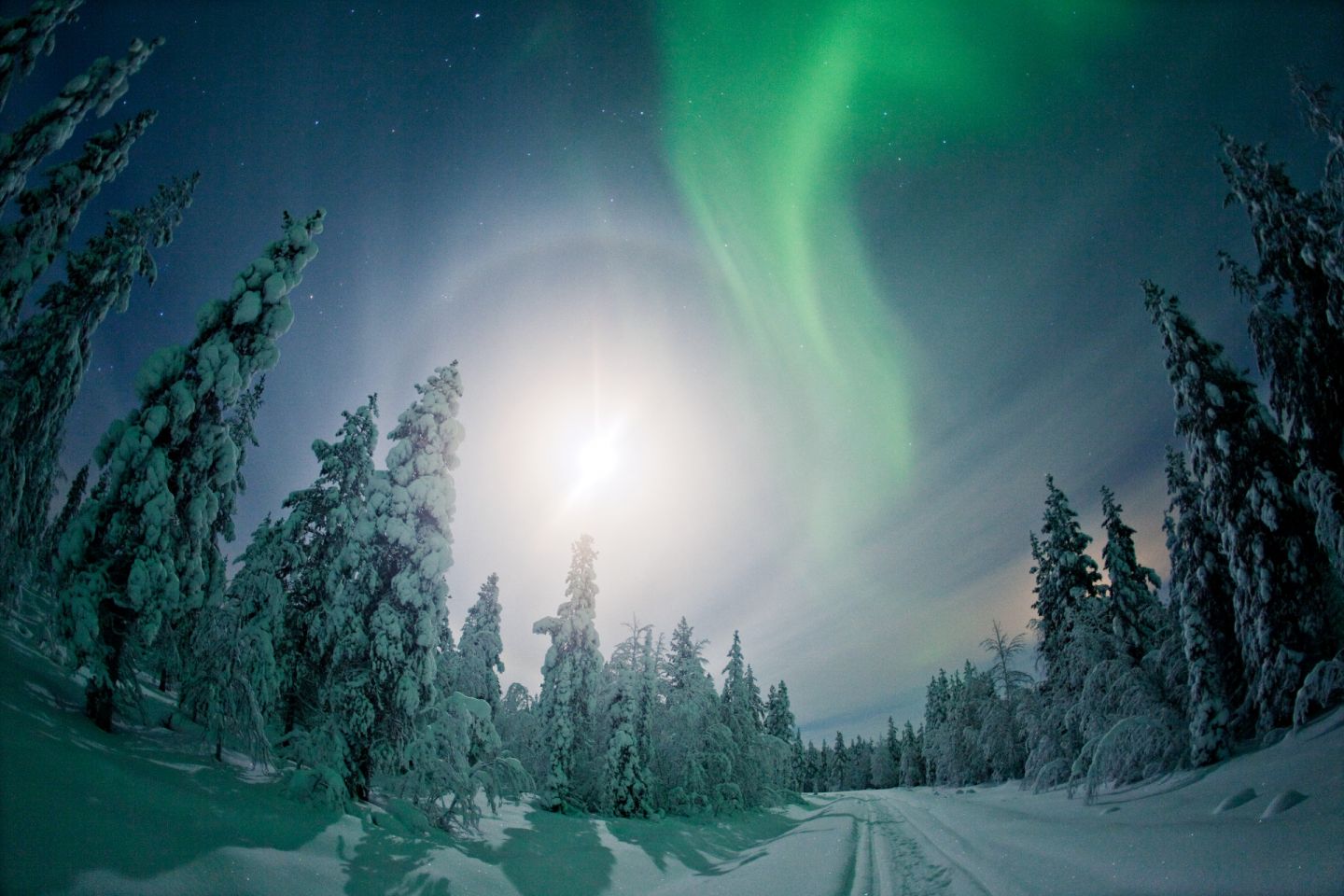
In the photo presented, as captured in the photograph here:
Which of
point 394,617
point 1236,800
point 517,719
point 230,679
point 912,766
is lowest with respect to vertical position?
point 912,766

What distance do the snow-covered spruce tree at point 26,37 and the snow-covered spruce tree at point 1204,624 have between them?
31859 millimetres

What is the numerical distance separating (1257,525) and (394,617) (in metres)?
25.1

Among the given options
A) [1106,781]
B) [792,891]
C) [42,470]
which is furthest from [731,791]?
[42,470]

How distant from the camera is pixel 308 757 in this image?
12062 millimetres

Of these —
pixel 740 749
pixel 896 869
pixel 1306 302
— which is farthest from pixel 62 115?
pixel 740 749

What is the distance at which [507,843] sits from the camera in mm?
13633

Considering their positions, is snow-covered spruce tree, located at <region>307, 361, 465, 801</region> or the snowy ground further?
snow-covered spruce tree, located at <region>307, 361, 465, 801</region>

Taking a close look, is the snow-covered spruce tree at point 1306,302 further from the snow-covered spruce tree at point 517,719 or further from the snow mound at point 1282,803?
the snow-covered spruce tree at point 517,719

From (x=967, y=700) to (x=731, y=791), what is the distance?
31.3 metres

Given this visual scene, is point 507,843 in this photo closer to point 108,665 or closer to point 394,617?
point 394,617

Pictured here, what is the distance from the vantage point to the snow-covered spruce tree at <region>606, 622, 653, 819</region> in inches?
953

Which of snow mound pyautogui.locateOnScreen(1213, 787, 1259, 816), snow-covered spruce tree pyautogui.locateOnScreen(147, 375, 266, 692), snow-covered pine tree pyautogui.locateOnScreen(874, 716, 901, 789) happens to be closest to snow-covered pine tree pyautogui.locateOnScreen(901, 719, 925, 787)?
snow-covered pine tree pyautogui.locateOnScreen(874, 716, 901, 789)

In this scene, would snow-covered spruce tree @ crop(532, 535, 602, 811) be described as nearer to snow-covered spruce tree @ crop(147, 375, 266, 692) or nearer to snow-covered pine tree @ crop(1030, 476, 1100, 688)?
snow-covered spruce tree @ crop(147, 375, 266, 692)

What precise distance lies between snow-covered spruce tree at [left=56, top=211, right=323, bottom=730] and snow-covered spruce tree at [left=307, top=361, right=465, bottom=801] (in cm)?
333
